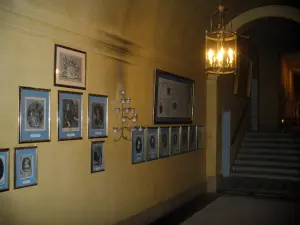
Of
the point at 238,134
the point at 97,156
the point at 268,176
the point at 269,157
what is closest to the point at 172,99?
the point at 97,156

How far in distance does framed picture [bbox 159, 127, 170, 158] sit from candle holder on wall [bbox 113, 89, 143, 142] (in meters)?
1.17

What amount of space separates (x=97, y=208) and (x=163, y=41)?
12.3ft

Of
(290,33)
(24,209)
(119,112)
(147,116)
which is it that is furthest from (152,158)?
(290,33)

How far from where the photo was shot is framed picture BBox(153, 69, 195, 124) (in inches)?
306

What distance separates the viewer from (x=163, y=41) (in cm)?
791

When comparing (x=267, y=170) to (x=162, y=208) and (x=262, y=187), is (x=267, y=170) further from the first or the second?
(x=162, y=208)

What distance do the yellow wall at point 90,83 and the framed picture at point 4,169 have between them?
0.08 metres

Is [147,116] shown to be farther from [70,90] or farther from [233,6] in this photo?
[233,6]

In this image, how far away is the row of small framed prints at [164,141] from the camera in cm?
703

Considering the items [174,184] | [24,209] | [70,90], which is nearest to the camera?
[24,209]

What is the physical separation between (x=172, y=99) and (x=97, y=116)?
Result: 2.92 metres

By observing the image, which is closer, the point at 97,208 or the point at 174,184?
the point at 97,208

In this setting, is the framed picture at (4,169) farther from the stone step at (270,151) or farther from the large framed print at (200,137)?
the stone step at (270,151)

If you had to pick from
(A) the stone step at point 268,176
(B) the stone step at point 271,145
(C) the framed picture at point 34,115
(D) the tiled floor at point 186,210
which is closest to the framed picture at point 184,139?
(D) the tiled floor at point 186,210
